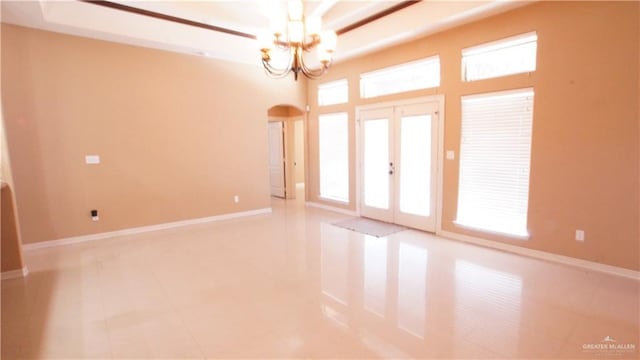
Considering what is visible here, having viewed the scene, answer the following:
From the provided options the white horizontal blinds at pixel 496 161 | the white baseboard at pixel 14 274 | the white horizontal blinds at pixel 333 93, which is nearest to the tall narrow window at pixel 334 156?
the white horizontal blinds at pixel 333 93

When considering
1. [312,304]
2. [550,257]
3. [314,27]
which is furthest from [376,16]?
[312,304]

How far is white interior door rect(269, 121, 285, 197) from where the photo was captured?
800 centimetres

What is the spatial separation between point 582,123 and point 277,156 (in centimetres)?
626

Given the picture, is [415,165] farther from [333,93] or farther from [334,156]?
[333,93]

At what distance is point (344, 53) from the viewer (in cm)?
541

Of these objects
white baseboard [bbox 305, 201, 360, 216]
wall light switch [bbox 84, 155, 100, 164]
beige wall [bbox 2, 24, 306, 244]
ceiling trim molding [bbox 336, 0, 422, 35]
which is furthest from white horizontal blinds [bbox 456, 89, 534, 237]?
wall light switch [bbox 84, 155, 100, 164]

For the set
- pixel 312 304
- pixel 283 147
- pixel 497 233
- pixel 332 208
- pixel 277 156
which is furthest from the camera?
pixel 277 156

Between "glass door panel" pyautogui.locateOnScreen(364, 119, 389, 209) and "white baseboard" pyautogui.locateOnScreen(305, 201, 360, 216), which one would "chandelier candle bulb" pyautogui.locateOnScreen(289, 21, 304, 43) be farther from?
"white baseboard" pyautogui.locateOnScreen(305, 201, 360, 216)

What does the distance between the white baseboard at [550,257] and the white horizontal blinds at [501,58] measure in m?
2.17

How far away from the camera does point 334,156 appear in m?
6.46

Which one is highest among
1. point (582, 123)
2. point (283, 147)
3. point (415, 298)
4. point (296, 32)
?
point (296, 32)

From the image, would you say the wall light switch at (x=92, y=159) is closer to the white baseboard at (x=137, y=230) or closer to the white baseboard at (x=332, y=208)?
the white baseboard at (x=137, y=230)

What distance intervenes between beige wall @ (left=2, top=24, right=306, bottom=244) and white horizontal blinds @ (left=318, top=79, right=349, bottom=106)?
3.09 feet

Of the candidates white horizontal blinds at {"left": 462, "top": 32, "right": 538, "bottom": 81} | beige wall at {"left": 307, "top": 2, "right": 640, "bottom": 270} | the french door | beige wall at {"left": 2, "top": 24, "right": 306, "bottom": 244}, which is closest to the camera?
beige wall at {"left": 307, "top": 2, "right": 640, "bottom": 270}
